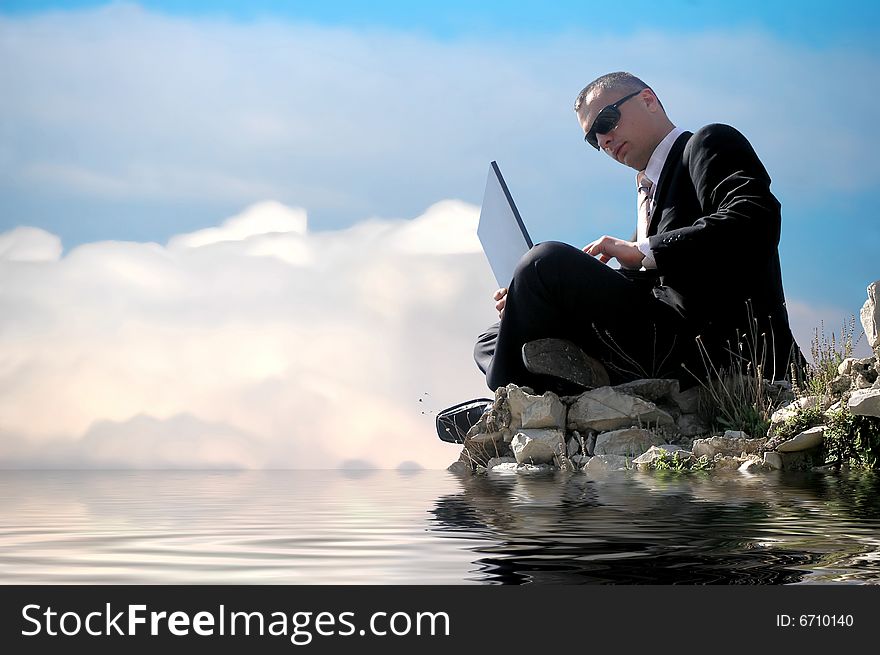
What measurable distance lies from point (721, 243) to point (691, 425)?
1.46 m

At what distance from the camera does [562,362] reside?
247 inches

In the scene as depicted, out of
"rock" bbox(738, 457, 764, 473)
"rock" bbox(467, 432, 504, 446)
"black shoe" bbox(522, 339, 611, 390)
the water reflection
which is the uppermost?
"black shoe" bbox(522, 339, 611, 390)

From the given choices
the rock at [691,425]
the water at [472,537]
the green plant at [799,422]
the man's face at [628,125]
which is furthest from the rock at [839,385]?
the man's face at [628,125]

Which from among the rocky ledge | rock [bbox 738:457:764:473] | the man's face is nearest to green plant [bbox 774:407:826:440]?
the rocky ledge

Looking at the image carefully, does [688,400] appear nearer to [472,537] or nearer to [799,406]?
[799,406]

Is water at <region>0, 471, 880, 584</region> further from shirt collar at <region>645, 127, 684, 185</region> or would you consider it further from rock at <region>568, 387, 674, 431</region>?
shirt collar at <region>645, 127, 684, 185</region>

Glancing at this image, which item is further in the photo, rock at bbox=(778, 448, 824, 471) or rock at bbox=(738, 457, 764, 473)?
rock at bbox=(778, 448, 824, 471)

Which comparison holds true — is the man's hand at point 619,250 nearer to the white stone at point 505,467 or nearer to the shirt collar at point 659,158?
the shirt collar at point 659,158

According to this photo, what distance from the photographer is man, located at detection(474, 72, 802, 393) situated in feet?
18.6

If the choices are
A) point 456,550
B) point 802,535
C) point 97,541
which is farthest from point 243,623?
point 802,535

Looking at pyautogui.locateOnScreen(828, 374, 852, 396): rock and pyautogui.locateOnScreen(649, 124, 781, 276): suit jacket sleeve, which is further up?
pyautogui.locateOnScreen(649, 124, 781, 276): suit jacket sleeve

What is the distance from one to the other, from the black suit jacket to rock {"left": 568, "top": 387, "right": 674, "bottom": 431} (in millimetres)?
592

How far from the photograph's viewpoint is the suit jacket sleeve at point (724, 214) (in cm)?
554

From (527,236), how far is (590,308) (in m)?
0.97
